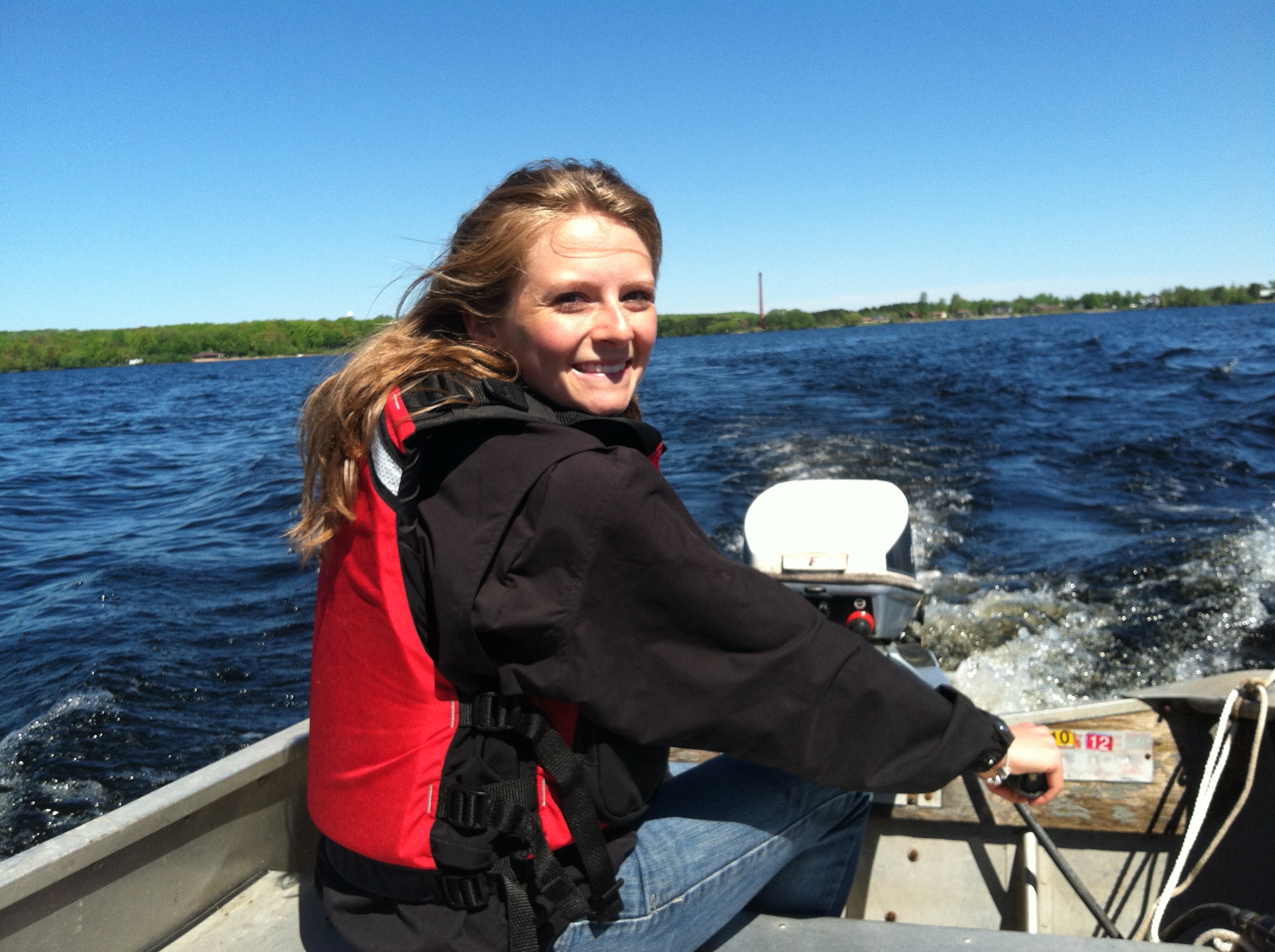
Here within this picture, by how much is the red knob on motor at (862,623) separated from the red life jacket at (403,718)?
1.72m

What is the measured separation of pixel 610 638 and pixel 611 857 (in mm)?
442

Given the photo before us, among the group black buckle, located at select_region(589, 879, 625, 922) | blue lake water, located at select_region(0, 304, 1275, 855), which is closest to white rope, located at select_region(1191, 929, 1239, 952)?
black buckle, located at select_region(589, 879, 625, 922)

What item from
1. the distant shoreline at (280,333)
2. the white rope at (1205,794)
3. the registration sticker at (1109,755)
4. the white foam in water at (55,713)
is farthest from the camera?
the distant shoreline at (280,333)

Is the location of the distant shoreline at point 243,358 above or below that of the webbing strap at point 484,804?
above

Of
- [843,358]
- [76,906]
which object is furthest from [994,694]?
[843,358]

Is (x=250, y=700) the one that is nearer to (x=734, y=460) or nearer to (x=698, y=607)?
(x=698, y=607)

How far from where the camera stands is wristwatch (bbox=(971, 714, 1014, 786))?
5.13 ft

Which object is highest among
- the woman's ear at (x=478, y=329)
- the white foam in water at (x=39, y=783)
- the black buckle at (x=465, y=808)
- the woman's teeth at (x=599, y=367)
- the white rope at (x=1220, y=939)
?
the woman's ear at (x=478, y=329)

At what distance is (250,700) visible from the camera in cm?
505

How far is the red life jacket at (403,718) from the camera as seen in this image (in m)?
1.37

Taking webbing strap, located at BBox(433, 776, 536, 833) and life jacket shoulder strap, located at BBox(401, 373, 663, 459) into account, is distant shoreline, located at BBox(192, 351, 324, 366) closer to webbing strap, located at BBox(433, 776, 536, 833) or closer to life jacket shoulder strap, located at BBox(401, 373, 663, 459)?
life jacket shoulder strap, located at BBox(401, 373, 663, 459)

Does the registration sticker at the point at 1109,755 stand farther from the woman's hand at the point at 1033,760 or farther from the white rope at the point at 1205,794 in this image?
the woman's hand at the point at 1033,760

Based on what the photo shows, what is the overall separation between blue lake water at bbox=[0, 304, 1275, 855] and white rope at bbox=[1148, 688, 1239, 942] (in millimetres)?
2044

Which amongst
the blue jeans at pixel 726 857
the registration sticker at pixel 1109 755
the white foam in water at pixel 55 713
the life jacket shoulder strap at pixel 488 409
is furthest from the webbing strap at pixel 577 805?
the white foam in water at pixel 55 713
